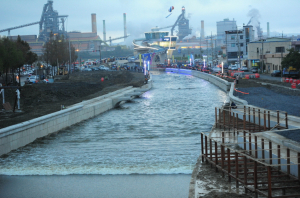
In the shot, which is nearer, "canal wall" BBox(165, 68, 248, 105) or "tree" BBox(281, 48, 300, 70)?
"canal wall" BBox(165, 68, 248, 105)

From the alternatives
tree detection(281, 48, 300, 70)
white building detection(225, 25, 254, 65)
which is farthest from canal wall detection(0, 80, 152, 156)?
white building detection(225, 25, 254, 65)

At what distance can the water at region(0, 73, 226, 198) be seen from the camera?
12.7 metres

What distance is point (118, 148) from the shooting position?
1598cm

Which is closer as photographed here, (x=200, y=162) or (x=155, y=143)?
(x=200, y=162)

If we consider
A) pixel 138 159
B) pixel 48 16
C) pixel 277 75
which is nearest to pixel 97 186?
pixel 138 159

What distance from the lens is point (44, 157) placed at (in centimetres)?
1446

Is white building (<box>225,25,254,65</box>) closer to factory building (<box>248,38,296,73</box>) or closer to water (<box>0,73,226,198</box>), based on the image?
factory building (<box>248,38,296,73</box>)

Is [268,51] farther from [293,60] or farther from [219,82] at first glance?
[293,60]

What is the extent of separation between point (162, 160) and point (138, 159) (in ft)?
2.86

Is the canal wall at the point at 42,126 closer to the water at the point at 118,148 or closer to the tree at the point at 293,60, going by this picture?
the water at the point at 118,148

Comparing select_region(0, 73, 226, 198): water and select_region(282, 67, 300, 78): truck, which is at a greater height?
select_region(282, 67, 300, 78): truck

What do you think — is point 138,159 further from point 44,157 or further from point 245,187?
point 245,187

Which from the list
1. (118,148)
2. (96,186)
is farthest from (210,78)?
(96,186)

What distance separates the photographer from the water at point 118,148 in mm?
12703
